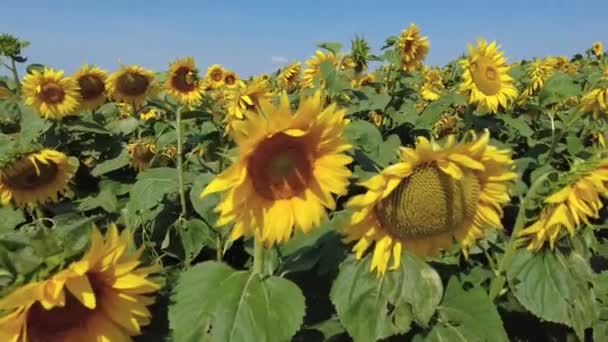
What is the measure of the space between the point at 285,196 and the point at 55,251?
0.61 metres

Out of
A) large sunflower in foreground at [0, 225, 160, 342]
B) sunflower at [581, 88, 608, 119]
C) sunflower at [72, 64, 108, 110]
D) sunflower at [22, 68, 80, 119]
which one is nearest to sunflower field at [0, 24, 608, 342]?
large sunflower in foreground at [0, 225, 160, 342]

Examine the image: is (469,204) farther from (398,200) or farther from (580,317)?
(580,317)

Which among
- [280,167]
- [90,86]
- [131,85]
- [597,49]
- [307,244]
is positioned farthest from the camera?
[597,49]

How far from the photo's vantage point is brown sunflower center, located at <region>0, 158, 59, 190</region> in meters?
2.89

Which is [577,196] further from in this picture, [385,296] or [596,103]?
[596,103]

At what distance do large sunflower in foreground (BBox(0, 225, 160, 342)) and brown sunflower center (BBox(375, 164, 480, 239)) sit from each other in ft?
2.20

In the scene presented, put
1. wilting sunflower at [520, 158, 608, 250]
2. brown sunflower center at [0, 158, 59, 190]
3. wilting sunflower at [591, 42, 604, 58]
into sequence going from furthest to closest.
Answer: wilting sunflower at [591, 42, 604, 58] → brown sunflower center at [0, 158, 59, 190] → wilting sunflower at [520, 158, 608, 250]

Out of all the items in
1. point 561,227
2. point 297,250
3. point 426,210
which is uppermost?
point 426,210

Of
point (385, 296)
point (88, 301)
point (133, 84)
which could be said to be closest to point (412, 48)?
point (133, 84)

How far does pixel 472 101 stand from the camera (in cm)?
391

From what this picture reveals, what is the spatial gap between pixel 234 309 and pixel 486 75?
8.62ft

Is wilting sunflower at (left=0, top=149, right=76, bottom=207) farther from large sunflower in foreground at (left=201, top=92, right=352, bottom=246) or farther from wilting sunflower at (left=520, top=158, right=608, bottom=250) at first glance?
wilting sunflower at (left=520, top=158, right=608, bottom=250)

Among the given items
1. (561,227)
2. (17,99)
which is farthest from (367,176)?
(17,99)

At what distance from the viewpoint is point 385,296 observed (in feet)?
6.69
